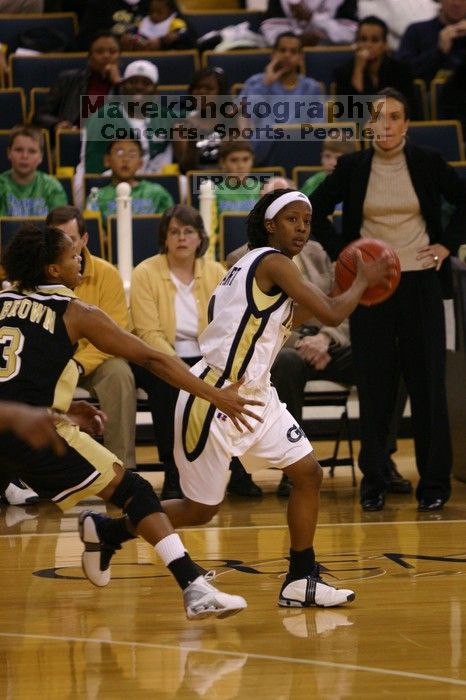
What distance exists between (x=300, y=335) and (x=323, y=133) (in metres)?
2.66

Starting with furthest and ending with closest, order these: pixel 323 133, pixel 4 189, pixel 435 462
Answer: pixel 323 133, pixel 4 189, pixel 435 462

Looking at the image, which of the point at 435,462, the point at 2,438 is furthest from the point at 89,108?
the point at 2,438

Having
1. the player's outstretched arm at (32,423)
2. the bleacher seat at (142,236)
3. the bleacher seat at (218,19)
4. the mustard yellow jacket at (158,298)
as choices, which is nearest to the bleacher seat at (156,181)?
the bleacher seat at (142,236)

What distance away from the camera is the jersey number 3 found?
4.71m

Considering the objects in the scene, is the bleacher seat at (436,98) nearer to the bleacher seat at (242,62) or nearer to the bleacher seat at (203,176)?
the bleacher seat at (242,62)

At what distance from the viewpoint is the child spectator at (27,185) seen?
29.7 feet

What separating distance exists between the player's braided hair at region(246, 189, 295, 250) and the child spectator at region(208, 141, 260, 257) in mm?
4079

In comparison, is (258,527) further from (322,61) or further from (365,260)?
(322,61)

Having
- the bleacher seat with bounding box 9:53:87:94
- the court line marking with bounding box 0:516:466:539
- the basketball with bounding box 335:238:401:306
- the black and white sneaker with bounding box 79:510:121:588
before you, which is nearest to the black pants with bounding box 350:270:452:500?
the court line marking with bounding box 0:516:466:539

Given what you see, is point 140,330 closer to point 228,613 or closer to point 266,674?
point 228,613

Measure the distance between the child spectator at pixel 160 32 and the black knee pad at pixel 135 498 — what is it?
7.57 metres

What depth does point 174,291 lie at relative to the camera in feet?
25.9

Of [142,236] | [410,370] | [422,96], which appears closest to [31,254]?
[410,370]

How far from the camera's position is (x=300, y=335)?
809 cm
